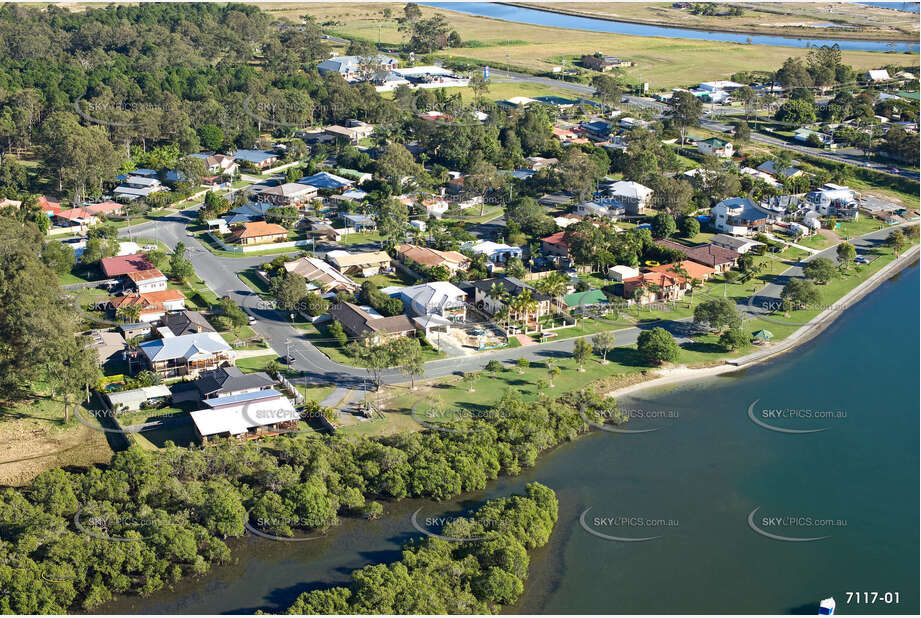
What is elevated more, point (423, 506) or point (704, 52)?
point (704, 52)

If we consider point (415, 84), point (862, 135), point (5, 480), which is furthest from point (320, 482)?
Result: point (415, 84)

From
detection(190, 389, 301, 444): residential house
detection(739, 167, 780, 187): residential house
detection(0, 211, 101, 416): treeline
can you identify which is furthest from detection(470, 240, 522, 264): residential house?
detection(739, 167, 780, 187): residential house

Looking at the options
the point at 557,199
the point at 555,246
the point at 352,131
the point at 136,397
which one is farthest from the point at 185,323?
the point at 352,131

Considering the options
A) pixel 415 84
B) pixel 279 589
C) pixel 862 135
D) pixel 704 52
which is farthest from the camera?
pixel 704 52

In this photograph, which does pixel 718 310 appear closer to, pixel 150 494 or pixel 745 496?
pixel 745 496

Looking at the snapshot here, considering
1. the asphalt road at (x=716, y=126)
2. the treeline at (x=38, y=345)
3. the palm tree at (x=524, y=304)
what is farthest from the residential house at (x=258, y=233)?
the asphalt road at (x=716, y=126)
